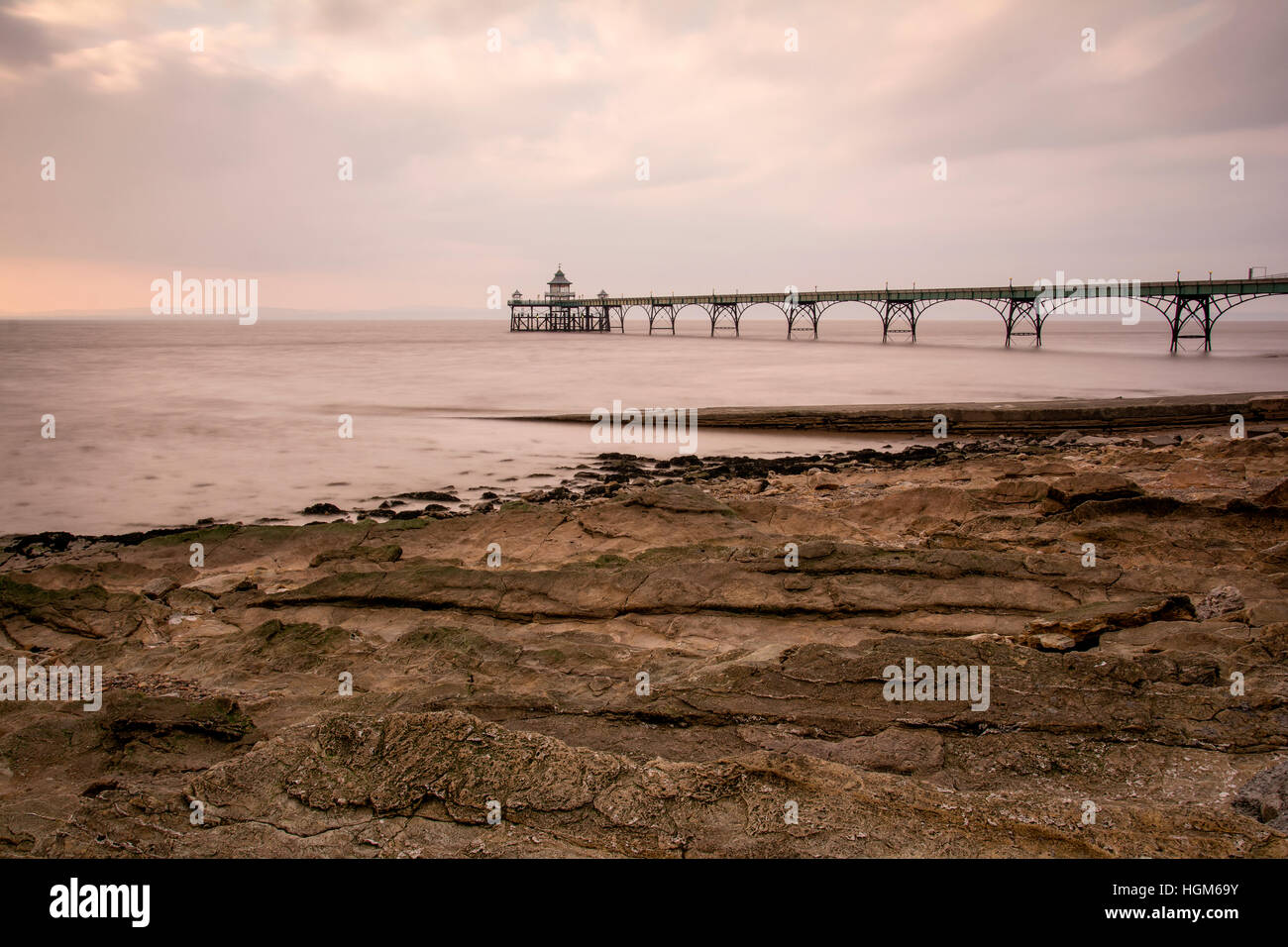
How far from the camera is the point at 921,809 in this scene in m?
2.92

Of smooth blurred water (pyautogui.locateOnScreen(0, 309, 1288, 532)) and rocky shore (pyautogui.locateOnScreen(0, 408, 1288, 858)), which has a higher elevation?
smooth blurred water (pyautogui.locateOnScreen(0, 309, 1288, 532))

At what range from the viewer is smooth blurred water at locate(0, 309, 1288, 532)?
13320mm

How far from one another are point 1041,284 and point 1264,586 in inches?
2137

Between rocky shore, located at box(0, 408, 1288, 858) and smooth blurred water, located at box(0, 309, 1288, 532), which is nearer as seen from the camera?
rocky shore, located at box(0, 408, 1288, 858)

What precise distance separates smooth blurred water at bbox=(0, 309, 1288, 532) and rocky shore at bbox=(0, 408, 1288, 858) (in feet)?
18.3

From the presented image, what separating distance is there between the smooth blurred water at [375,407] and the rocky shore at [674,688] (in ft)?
18.3

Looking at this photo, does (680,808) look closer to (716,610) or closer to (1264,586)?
(716,610)

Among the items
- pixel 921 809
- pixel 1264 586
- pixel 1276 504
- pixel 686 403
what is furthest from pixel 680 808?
pixel 686 403

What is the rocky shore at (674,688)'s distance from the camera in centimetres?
288

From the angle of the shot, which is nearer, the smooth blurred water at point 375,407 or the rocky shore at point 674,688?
the rocky shore at point 674,688

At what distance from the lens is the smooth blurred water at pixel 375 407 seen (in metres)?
13.3

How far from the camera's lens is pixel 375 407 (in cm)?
2566

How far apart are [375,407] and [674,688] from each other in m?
23.5

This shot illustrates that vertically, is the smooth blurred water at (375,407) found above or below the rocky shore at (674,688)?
above
